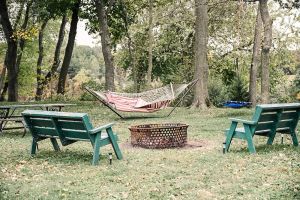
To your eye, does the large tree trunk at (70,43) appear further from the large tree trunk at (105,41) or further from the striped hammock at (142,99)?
the striped hammock at (142,99)

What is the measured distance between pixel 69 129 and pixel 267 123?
297 centimetres

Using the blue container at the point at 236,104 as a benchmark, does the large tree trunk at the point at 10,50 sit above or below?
above

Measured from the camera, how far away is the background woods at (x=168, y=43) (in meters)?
18.1

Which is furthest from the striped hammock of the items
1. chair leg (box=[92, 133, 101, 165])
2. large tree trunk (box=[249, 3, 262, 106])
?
large tree trunk (box=[249, 3, 262, 106])

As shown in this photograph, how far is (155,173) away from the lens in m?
5.83

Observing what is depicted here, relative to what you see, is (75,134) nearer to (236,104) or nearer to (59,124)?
(59,124)

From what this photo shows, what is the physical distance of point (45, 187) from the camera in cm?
516

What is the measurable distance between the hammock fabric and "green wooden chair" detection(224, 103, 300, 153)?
5.80 metres

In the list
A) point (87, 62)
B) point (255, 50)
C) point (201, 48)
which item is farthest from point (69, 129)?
point (87, 62)

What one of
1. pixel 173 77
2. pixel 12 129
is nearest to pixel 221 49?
pixel 173 77

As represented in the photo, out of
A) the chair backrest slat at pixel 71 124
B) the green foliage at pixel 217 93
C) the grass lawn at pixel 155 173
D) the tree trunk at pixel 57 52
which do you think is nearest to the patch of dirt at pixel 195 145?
the grass lawn at pixel 155 173

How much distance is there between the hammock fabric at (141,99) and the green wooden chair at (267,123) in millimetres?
5799

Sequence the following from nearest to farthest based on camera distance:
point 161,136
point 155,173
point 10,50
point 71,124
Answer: point 155,173 → point 71,124 → point 161,136 → point 10,50

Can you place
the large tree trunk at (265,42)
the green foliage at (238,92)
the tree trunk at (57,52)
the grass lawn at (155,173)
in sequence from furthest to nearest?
the tree trunk at (57,52), the green foliage at (238,92), the large tree trunk at (265,42), the grass lawn at (155,173)
